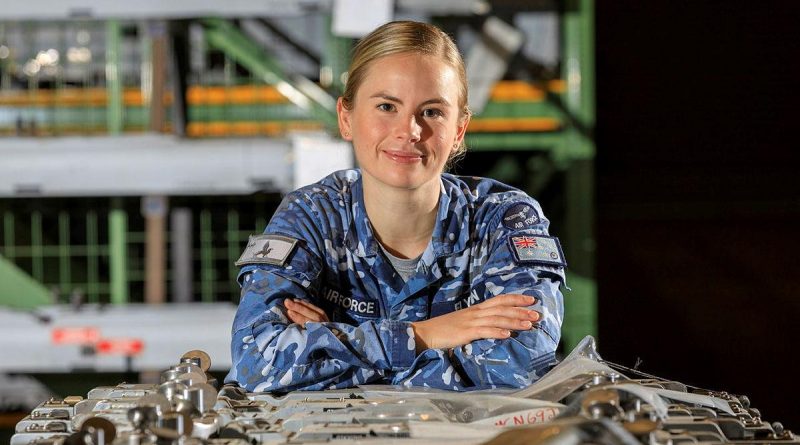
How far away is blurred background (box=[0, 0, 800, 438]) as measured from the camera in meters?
2.83

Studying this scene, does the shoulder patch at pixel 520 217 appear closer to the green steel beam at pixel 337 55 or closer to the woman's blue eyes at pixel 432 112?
the woman's blue eyes at pixel 432 112

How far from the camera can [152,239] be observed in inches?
122

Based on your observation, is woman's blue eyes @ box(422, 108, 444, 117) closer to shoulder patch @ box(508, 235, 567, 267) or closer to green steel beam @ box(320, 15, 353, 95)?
shoulder patch @ box(508, 235, 567, 267)

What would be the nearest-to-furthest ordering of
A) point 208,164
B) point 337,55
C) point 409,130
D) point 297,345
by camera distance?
point 297,345, point 409,130, point 208,164, point 337,55

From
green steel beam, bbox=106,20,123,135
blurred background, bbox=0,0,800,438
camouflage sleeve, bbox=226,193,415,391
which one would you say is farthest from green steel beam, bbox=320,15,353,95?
camouflage sleeve, bbox=226,193,415,391

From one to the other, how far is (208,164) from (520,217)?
139 centimetres

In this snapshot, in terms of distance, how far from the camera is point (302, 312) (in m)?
1.47

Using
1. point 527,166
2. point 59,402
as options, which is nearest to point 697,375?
point 527,166

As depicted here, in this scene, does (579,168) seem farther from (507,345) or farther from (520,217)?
(507,345)

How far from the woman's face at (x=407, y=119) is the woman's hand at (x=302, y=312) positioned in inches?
8.7

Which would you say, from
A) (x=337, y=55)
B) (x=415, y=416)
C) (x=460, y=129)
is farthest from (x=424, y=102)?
(x=337, y=55)

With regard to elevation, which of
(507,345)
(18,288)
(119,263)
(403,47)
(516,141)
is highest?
(403,47)

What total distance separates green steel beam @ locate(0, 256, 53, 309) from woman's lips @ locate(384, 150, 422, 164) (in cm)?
217

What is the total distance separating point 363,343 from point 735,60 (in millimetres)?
4381
